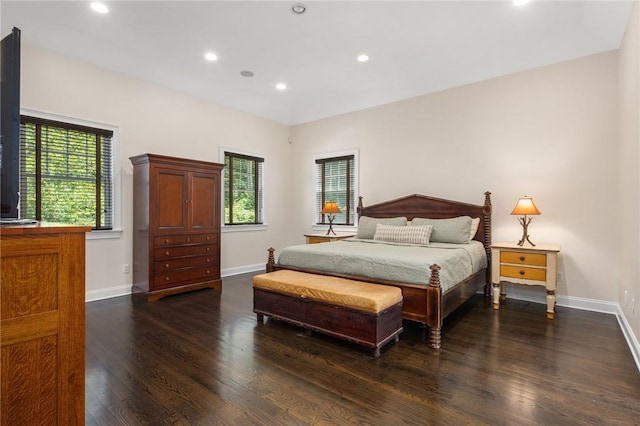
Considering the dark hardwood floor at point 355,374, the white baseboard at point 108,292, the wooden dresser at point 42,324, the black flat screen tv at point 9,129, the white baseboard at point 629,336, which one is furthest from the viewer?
the white baseboard at point 108,292

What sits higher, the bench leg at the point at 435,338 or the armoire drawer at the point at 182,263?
the armoire drawer at the point at 182,263

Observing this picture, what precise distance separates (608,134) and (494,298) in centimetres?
221

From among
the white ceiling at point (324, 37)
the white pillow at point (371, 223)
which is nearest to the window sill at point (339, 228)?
the white pillow at point (371, 223)

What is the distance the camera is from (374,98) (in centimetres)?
549

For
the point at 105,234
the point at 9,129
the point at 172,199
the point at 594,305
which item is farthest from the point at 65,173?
the point at 594,305

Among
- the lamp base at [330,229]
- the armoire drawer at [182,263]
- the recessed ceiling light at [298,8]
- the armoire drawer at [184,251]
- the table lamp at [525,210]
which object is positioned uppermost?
the recessed ceiling light at [298,8]

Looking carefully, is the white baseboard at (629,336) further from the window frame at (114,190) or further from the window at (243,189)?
the window frame at (114,190)

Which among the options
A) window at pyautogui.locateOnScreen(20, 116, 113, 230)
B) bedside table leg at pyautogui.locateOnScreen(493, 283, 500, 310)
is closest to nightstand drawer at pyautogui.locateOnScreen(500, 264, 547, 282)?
bedside table leg at pyautogui.locateOnScreen(493, 283, 500, 310)

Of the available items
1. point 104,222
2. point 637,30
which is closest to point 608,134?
point 637,30

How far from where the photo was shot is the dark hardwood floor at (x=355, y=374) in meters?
1.85

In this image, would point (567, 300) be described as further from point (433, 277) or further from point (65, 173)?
point (65, 173)

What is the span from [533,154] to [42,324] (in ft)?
15.8

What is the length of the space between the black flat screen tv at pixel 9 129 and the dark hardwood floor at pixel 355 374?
127 cm

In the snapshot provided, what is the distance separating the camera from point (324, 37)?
372cm
